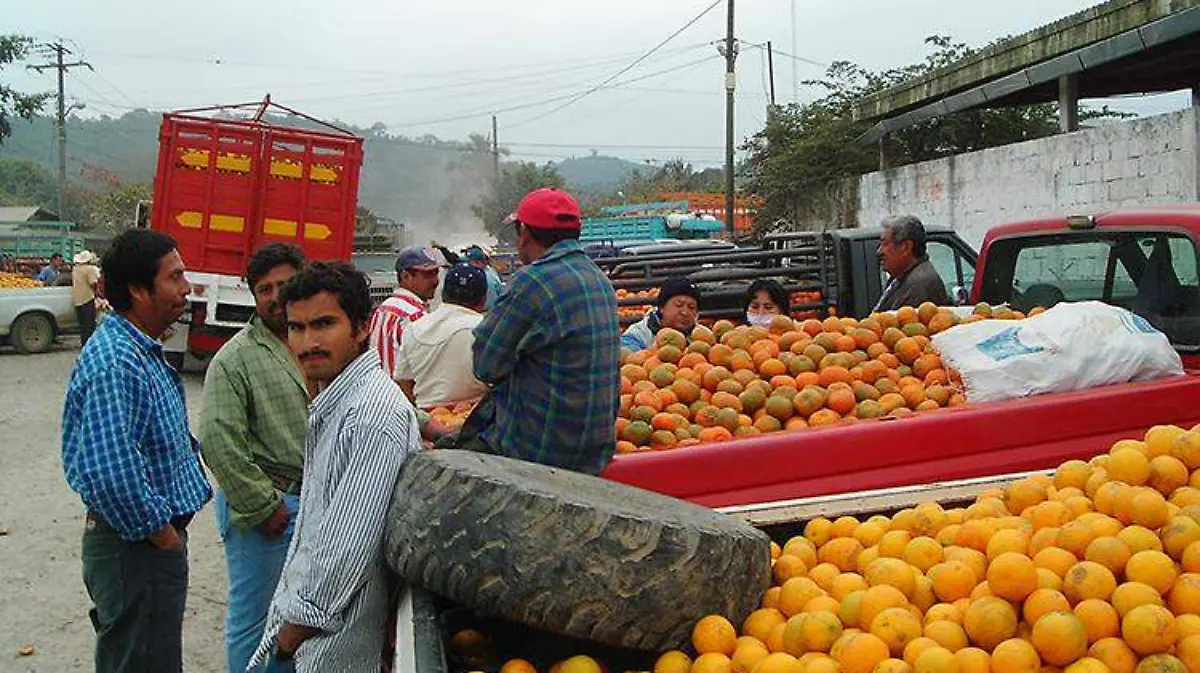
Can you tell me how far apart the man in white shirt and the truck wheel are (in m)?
16.9

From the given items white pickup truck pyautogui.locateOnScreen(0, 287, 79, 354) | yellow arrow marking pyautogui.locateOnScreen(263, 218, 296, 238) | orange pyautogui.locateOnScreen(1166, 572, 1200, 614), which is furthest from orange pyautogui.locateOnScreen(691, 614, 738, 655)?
white pickup truck pyautogui.locateOnScreen(0, 287, 79, 354)

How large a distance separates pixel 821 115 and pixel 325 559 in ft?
79.0

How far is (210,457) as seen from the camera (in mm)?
3652

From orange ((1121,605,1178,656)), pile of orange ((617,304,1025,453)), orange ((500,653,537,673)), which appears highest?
pile of orange ((617,304,1025,453))

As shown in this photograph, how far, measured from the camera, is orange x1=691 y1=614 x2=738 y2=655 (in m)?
2.45

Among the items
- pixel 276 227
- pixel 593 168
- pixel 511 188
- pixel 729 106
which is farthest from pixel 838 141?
pixel 593 168

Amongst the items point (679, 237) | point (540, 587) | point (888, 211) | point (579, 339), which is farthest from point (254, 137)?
point (679, 237)

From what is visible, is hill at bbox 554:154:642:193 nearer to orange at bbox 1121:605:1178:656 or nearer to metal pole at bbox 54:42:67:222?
metal pole at bbox 54:42:67:222

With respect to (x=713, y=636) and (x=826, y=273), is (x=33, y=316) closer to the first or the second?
(x=826, y=273)

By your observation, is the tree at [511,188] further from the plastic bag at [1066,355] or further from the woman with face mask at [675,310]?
the plastic bag at [1066,355]

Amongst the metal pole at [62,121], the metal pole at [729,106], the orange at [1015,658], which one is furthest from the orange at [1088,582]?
the metal pole at [62,121]

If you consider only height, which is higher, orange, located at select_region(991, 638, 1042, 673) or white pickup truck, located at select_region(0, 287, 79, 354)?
white pickup truck, located at select_region(0, 287, 79, 354)

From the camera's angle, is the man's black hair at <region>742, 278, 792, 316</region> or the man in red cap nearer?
the man in red cap

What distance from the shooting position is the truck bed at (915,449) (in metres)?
3.89
